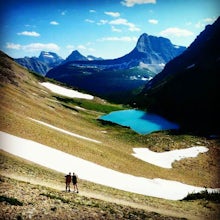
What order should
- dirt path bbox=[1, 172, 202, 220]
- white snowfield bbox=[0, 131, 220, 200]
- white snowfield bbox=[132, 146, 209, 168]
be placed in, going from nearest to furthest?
dirt path bbox=[1, 172, 202, 220] < white snowfield bbox=[0, 131, 220, 200] < white snowfield bbox=[132, 146, 209, 168]

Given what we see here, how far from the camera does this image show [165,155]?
261ft

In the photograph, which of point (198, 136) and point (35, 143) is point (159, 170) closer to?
point (35, 143)

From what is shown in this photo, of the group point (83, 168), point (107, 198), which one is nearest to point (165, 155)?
point (83, 168)

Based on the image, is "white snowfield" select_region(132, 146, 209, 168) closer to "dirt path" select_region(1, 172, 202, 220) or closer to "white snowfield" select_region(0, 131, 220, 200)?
"white snowfield" select_region(0, 131, 220, 200)

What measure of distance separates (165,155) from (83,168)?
36.1 metres

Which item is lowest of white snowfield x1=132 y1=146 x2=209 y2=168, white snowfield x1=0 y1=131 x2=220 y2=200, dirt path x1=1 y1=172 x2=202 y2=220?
dirt path x1=1 y1=172 x2=202 y2=220

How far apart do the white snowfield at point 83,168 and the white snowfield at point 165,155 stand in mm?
17525

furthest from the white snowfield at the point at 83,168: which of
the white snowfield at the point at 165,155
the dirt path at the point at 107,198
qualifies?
the white snowfield at the point at 165,155

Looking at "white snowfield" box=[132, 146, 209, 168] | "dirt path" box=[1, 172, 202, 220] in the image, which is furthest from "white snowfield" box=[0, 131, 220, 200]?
"white snowfield" box=[132, 146, 209, 168]

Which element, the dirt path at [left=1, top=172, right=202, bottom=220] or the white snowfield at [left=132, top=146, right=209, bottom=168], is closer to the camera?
the dirt path at [left=1, top=172, right=202, bottom=220]

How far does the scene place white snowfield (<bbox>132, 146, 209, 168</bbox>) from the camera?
71400mm

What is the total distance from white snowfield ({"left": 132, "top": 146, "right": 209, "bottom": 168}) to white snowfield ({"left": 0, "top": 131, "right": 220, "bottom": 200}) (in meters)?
17.5

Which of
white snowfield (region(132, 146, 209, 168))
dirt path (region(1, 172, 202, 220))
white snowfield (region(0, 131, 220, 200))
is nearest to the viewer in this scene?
dirt path (region(1, 172, 202, 220))

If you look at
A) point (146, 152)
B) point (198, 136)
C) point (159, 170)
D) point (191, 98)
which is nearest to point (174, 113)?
point (191, 98)
